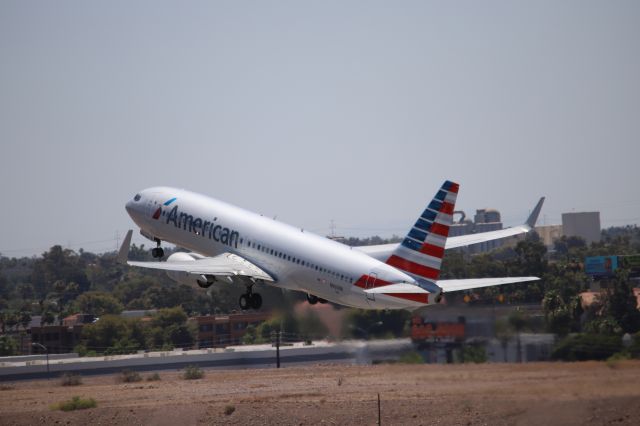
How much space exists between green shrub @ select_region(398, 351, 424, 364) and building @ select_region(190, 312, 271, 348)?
1873 inches

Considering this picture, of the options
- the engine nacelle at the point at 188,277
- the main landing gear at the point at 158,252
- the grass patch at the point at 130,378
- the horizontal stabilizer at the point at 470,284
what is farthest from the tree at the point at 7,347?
the horizontal stabilizer at the point at 470,284

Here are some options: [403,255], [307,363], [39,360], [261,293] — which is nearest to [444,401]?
[403,255]

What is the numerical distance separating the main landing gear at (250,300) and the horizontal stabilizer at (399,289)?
1323 centimetres

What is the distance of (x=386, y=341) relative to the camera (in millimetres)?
57938

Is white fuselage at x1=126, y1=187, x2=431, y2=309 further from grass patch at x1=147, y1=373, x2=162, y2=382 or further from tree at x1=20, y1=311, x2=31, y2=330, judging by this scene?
tree at x1=20, y1=311, x2=31, y2=330

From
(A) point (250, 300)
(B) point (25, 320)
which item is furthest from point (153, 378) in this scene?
(B) point (25, 320)

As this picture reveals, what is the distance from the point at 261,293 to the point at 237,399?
7.90 meters

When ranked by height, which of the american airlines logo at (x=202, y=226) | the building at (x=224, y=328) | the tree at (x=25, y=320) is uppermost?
the american airlines logo at (x=202, y=226)

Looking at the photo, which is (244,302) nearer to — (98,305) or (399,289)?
(399,289)

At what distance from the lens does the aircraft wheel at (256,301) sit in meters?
66.9

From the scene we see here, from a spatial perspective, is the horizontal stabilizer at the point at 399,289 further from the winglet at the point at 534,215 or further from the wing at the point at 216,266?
the winglet at the point at 534,215

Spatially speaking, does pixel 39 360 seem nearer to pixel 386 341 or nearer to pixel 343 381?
pixel 343 381

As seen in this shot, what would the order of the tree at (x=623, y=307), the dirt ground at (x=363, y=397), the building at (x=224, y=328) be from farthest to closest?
the building at (x=224, y=328) < the tree at (x=623, y=307) < the dirt ground at (x=363, y=397)

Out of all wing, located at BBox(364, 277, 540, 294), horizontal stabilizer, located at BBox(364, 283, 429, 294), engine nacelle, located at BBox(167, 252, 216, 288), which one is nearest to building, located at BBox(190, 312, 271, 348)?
engine nacelle, located at BBox(167, 252, 216, 288)
